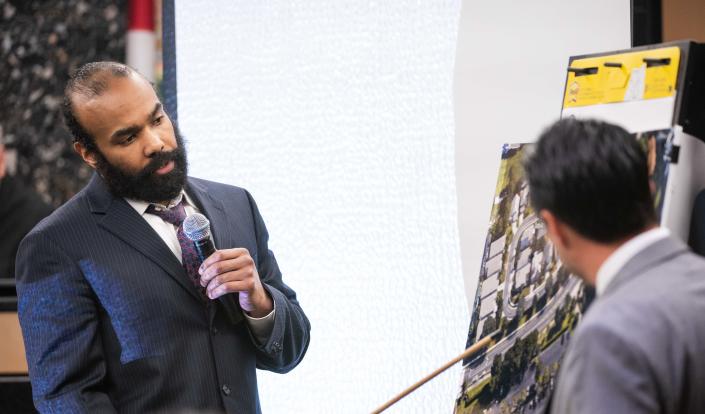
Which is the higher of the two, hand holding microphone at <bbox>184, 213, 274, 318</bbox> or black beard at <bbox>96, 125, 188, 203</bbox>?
black beard at <bbox>96, 125, 188, 203</bbox>

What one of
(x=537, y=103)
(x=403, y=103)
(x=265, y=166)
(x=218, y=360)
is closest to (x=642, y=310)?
(x=218, y=360)

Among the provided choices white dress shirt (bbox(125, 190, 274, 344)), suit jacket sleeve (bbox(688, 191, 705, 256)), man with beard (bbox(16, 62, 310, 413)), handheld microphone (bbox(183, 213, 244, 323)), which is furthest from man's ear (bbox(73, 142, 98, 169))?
suit jacket sleeve (bbox(688, 191, 705, 256))

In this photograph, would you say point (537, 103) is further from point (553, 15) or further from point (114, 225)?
point (114, 225)

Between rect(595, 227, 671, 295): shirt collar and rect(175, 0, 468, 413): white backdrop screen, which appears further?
rect(175, 0, 468, 413): white backdrop screen

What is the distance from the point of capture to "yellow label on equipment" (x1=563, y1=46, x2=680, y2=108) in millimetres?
1691

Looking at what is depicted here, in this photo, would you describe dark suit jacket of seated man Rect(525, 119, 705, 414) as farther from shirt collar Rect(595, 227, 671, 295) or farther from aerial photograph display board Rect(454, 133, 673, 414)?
aerial photograph display board Rect(454, 133, 673, 414)

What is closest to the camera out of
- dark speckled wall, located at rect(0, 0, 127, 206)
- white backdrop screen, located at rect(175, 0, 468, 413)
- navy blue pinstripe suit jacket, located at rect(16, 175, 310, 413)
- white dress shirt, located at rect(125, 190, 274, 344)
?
navy blue pinstripe suit jacket, located at rect(16, 175, 310, 413)

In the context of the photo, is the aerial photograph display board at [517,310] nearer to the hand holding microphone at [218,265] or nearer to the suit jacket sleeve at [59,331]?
the hand holding microphone at [218,265]

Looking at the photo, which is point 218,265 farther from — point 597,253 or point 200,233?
point 597,253

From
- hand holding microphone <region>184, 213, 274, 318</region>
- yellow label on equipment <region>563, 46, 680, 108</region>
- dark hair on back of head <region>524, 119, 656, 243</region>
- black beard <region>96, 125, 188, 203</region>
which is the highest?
yellow label on equipment <region>563, 46, 680, 108</region>

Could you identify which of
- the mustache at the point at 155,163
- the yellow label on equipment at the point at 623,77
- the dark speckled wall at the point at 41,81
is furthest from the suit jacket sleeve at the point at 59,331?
the dark speckled wall at the point at 41,81

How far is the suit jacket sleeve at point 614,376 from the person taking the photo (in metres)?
1.05

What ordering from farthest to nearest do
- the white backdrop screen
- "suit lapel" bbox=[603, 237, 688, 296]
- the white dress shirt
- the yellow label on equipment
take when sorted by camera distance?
the white backdrop screen < the white dress shirt < the yellow label on equipment < "suit lapel" bbox=[603, 237, 688, 296]

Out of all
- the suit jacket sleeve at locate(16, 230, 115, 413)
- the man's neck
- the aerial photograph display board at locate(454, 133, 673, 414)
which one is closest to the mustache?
the suit jacket sleeve at locate(16, 230, 115, 413)
